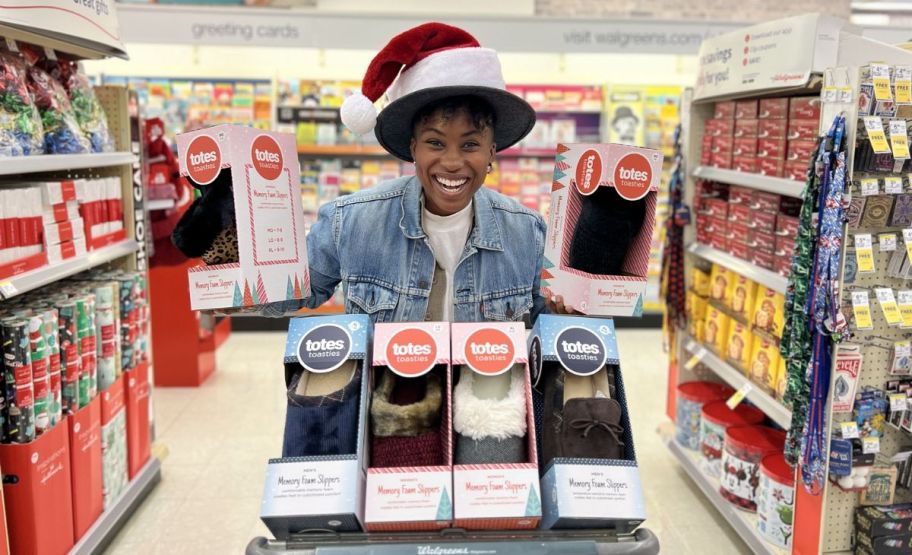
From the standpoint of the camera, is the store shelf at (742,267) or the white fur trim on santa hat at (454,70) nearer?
the white fur trim on santa hat at (454,70)

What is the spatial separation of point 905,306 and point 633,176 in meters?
1.56

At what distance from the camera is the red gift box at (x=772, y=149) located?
3025mm

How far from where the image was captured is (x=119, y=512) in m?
3.13

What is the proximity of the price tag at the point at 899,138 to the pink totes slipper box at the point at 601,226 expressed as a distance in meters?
1.21

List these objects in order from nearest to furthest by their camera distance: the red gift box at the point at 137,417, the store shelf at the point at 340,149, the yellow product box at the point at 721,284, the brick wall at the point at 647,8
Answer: the red gift box at the point at 137,417 < the yellow product box at the point at 721,284 < the store shelf at the point at 340,149 < the brick wall at the point at 647,8

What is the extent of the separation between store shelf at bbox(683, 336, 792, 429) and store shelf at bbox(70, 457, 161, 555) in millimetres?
2764

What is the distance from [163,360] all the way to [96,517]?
2.19 m

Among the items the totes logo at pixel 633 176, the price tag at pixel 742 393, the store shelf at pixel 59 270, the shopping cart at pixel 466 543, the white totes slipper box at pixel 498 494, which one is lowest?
the price tag at pixel 742 393

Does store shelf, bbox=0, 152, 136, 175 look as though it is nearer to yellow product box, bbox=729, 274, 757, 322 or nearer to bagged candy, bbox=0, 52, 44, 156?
bagged candy, bbox=0, 52, 44, 156

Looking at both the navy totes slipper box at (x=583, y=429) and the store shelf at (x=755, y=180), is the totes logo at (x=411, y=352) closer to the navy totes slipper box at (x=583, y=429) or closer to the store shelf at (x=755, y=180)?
the navy totes slipper box at (x=583, y=429)

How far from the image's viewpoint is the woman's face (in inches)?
65.4

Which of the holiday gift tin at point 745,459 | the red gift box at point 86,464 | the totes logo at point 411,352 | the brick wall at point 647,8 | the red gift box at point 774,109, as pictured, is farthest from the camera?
the brick wall at point 647,8

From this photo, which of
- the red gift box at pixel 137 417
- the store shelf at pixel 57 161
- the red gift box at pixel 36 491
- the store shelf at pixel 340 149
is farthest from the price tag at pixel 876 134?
the store shelf at pixel 340 149

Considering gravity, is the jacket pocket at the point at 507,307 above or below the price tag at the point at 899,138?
below
